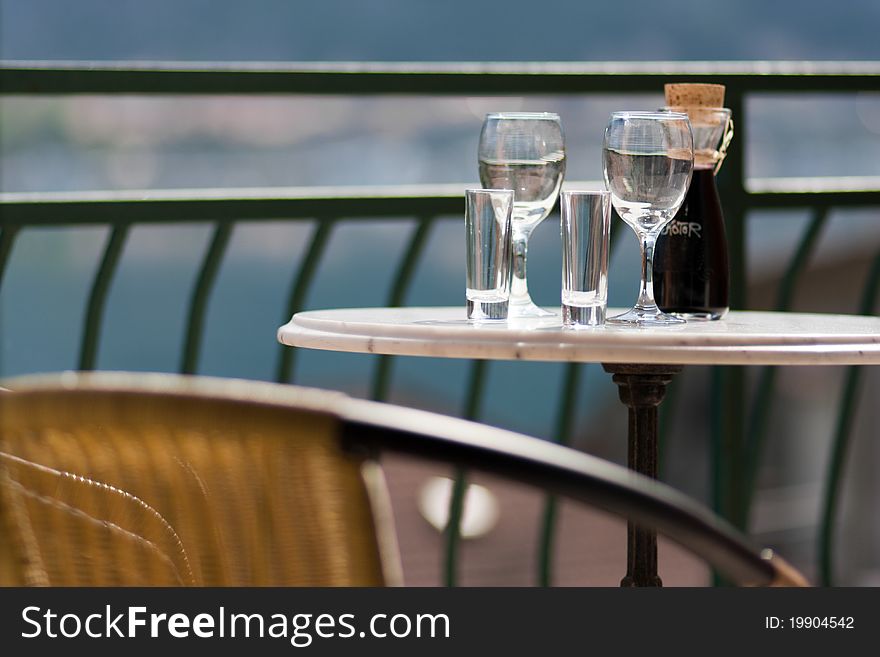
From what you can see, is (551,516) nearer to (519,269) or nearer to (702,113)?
(519,269)

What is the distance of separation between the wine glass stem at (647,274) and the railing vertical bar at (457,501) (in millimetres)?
734

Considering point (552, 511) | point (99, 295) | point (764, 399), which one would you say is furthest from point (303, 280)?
point (764, 399)

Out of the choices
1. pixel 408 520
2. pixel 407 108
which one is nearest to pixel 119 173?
pixel 407 108

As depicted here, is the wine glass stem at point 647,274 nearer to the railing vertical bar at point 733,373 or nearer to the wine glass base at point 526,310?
the wine glass base at point 526,310

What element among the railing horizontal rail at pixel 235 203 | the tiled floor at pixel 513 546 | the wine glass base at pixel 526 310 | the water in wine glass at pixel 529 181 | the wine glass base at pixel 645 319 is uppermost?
the water in wine glass at pixel 529 181

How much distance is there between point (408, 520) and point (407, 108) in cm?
884

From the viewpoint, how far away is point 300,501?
604 mm

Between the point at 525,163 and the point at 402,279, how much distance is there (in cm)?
74

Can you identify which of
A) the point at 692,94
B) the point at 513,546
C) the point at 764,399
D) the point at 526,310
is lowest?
the point at 513,546

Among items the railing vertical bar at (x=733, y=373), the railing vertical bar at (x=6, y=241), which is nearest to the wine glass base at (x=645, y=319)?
the railing vertical bar at (x=733, y=373)

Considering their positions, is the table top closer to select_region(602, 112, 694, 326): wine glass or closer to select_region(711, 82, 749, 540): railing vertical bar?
select_region(602, 112, 694, 326): wine glass

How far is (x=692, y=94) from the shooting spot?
1.44m

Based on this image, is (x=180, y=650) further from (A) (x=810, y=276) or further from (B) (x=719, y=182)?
(A) (x=810, y=276)

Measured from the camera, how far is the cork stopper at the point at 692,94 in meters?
1.43
